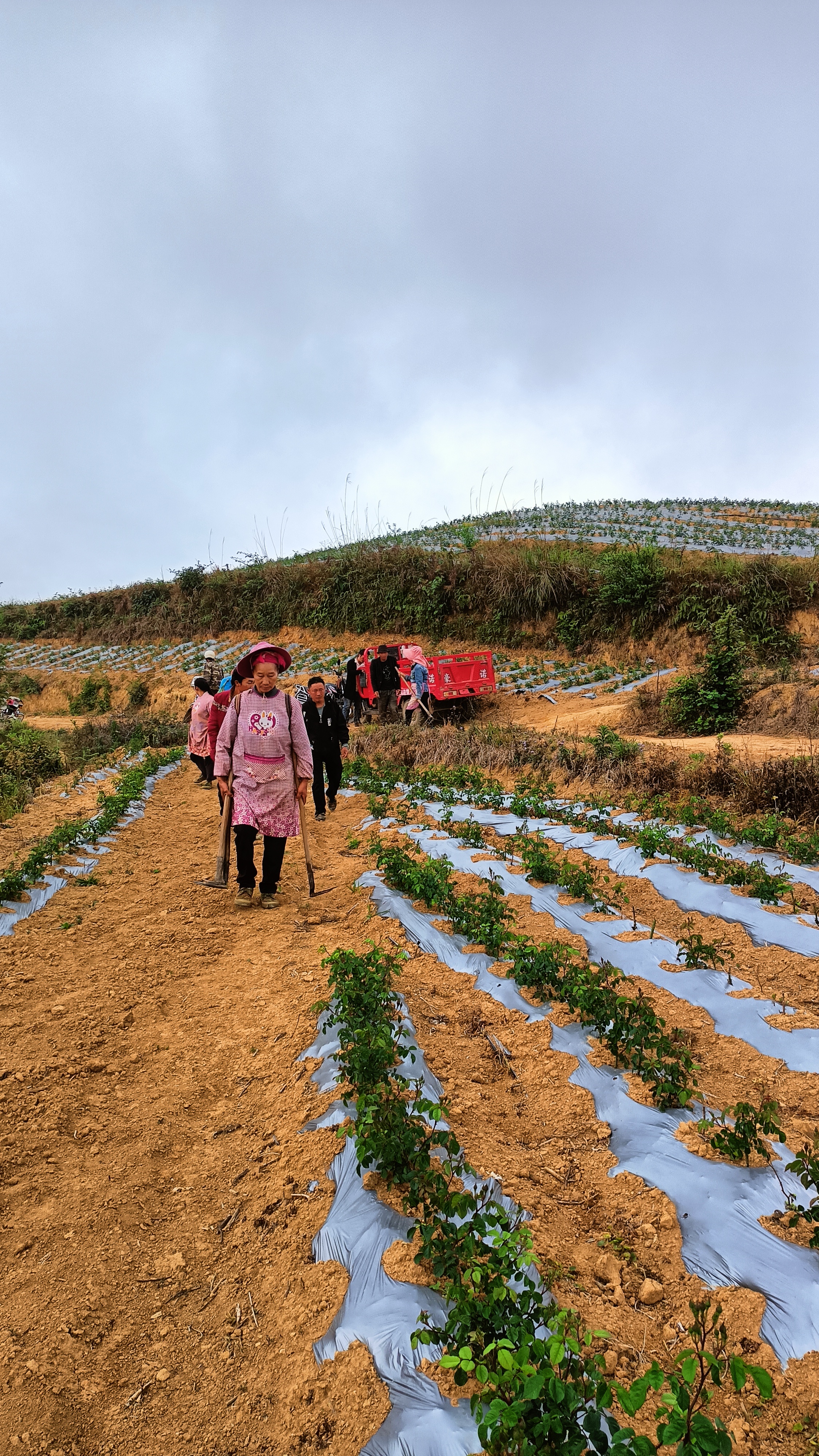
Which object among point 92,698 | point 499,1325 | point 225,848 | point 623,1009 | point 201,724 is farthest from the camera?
point 92,698

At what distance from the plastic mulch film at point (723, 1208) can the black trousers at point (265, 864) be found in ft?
9.18

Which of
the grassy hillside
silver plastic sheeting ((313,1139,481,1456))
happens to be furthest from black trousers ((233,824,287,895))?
the grassy hillside

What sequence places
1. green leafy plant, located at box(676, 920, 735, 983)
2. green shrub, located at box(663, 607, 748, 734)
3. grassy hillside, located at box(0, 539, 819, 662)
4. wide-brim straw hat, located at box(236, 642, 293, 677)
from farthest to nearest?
grassy hillside, located at box(0, 539, 819, 662) → green shrub, located at box(663, 607, 748, 734) → wide-brim straw hat, located at box(236, 642, 293, 677) → green leafy plant, located at box(676, 920, 735, 983)

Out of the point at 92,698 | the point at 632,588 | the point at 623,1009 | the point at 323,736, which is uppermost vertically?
the point at 632,588

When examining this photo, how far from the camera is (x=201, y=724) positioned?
8039 mm

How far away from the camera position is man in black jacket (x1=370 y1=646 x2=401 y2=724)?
477 inches

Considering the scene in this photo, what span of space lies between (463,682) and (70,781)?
714 centimetres

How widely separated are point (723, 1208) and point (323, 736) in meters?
5.43

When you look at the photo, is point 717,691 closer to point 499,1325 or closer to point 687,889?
point 687,889

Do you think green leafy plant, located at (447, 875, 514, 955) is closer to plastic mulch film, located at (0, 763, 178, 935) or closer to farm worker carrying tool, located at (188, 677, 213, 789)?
plastic mulch film, located at (0, 763, 178, 935)

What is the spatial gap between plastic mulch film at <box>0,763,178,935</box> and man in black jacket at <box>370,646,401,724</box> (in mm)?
5005

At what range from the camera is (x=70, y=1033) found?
3.46 metres

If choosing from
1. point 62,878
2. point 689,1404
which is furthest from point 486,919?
point 62,878

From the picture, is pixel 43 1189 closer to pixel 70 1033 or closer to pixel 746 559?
pixel 70 1033
